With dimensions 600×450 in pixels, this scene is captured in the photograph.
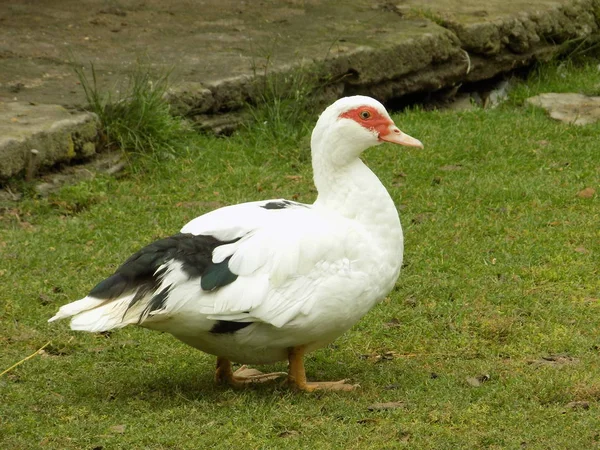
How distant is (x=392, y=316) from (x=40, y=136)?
3007 mm

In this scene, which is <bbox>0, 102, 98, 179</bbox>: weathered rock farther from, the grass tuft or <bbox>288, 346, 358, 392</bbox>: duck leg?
<bbox>288, 346, 358, 392</bbox>: duck leg

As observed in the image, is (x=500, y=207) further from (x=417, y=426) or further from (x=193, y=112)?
(x=417, y=426)

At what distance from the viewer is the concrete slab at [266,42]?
877 centimetres

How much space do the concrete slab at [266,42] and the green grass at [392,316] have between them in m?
0.68

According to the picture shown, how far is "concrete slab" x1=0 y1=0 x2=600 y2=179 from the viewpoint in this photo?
8766 millimetres

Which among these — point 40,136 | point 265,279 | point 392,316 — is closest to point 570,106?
point 392,316

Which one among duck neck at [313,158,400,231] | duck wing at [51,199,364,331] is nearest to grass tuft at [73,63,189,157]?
duck neck at [313,158,400,231]

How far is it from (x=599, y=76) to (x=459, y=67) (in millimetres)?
1568

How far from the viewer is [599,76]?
419 inches

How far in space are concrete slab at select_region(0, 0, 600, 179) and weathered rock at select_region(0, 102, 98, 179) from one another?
28cm

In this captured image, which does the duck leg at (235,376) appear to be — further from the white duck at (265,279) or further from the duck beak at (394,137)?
the duck beak at (394,137)

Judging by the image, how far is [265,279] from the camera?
4656 millimetres

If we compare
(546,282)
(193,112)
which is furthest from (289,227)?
(193,112)

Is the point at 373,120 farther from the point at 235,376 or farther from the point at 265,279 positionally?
the point at 235,376
